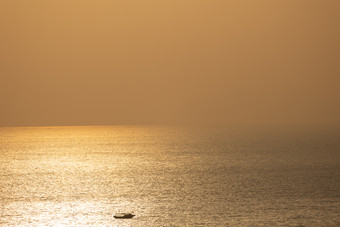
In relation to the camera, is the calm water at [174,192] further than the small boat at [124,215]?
No

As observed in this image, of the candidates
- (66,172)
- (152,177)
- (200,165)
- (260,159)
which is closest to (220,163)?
(200,165)

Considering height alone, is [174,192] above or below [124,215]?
below

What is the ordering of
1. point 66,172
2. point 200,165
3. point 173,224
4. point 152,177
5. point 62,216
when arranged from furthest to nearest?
1. point 200,165
2. point 66,172
3. point 152,177
4. point 62,216
5. point 173,224

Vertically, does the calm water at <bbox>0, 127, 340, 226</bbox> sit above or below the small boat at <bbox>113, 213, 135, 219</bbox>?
below

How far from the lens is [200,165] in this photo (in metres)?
133

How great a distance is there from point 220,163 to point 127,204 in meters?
69.6

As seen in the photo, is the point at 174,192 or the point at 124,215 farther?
the point at 174,192

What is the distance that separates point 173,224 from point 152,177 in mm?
48225

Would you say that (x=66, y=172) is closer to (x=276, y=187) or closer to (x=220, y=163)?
(x=220, y=163)

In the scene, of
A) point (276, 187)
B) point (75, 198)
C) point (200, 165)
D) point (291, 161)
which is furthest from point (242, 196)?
point (291, 161)

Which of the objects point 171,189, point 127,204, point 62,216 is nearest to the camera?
point 62,216

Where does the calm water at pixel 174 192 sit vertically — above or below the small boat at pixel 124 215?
below

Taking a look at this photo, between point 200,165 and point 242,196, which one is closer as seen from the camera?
point 242,196

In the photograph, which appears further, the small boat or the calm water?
the small boat
